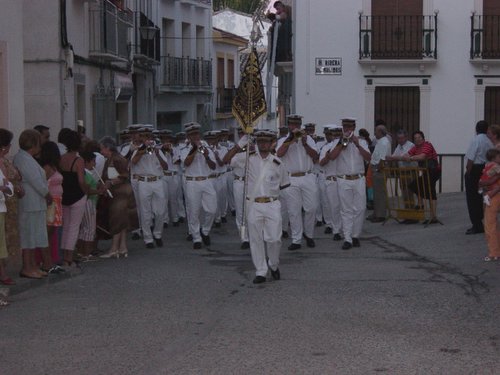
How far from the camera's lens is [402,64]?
88.8 feet

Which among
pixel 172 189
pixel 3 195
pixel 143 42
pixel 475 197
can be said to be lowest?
pixel 172 189

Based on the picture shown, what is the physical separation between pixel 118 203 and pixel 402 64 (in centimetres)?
1412

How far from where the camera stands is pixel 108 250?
15211 mm

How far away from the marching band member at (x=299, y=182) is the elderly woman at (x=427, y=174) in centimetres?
346

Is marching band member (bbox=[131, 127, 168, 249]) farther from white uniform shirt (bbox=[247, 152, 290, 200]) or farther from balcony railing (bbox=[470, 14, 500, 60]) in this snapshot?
balcony railing (bbox=[470, 14, 500, 60])

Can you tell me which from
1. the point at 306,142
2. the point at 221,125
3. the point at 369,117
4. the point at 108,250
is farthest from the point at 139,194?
the point at 221,125

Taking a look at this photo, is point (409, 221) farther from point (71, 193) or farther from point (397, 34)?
point (397, 34)

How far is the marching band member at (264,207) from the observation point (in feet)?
39.0

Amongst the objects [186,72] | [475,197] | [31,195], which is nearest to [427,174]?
[475,197]

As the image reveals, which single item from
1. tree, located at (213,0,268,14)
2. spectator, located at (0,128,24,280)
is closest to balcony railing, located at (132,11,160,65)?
spectator, located at (0,128,24,280)

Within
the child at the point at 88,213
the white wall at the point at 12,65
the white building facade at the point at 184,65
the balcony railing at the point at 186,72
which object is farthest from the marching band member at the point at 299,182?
the balcony railing at the point at 186,72

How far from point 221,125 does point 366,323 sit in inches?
1534

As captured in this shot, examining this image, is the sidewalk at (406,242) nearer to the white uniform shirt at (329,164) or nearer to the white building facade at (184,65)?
the white uniform shirt at (329,164)

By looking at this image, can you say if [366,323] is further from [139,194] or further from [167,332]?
[139,194]
